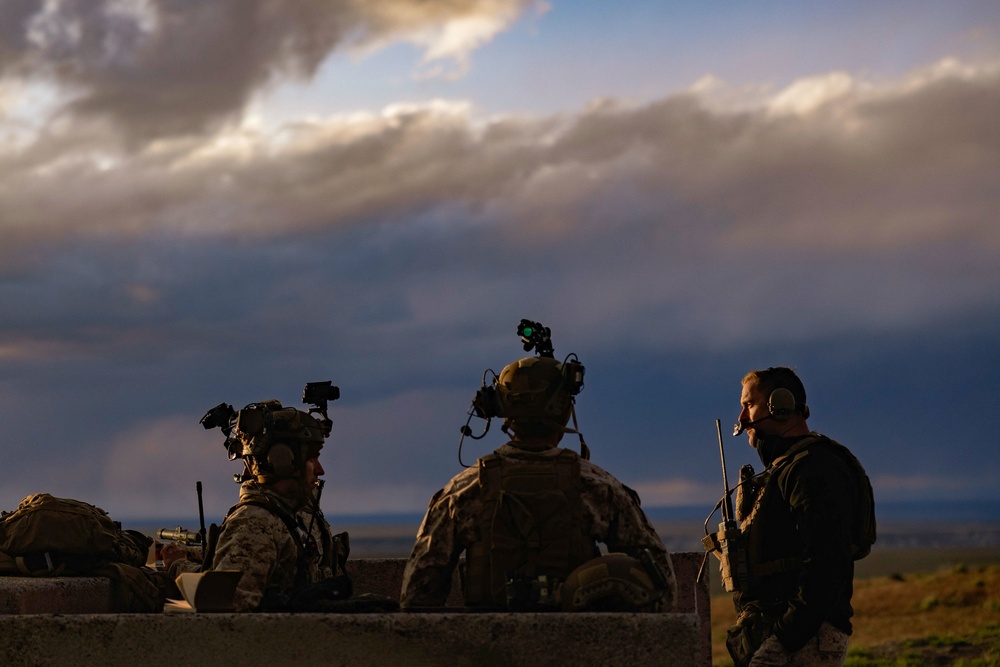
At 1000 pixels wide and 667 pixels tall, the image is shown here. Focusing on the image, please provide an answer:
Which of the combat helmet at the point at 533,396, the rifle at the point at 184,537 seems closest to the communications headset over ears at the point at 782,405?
the combat helmet at the point at 533,396

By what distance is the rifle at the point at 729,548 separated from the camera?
30.4ft

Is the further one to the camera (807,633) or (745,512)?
(745,512)

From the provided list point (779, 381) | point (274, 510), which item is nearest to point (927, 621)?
point (779, 381)

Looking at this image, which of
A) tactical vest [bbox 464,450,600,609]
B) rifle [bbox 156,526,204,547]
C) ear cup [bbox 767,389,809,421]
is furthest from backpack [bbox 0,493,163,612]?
ear cup [bbox 767,389,809,421]

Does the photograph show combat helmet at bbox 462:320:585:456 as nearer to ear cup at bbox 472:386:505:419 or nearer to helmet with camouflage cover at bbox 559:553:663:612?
ear cup at bbox 472:386:505:419

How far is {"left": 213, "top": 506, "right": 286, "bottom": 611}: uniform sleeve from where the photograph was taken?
7910mm

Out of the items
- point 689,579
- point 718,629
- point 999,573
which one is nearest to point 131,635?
point 689,579

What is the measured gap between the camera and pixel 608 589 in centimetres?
683

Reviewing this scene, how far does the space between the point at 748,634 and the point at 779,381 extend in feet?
6.03

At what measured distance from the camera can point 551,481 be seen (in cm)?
752

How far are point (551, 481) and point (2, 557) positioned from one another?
3735 mm

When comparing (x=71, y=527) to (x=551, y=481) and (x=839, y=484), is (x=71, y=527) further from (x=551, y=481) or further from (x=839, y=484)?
(x=839, y=484)

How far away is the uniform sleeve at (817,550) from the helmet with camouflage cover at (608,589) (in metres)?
2.16

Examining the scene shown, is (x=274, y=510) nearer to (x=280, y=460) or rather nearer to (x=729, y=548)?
(x=280, y=460)
